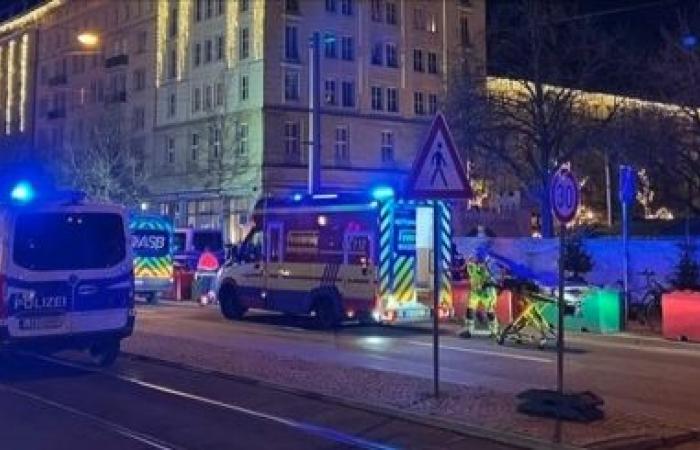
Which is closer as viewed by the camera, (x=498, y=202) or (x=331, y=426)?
(x=331, y=426)

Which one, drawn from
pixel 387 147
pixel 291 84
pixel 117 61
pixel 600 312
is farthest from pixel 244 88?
pixel 600 312

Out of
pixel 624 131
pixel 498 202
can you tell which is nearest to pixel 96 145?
pixel 498 202

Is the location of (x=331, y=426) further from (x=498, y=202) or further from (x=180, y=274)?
(x=498, y=202)

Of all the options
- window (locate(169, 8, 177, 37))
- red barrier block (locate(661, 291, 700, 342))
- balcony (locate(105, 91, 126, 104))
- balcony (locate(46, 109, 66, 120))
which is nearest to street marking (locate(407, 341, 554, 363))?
red barrier block (locate(661, 291, 700, 342))

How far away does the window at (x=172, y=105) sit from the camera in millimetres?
69062

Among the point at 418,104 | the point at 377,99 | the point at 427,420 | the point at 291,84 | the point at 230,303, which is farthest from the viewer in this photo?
the point at 418,104

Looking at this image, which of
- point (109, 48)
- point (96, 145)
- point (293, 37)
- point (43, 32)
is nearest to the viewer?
point (293, 37)

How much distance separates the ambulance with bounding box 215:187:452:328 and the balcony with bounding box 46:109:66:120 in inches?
2591

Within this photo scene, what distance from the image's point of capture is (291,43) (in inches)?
2473

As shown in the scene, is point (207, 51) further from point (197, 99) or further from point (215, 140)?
point (215, 140)

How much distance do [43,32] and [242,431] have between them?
88.0 metres

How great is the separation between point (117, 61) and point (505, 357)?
6519 centimetres

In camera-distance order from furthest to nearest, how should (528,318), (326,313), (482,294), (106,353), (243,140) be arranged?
1. (243,140)
2. (326,313)
3. (482,294)
4. (528,318)
5. (106,353)

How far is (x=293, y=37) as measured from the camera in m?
63.1
